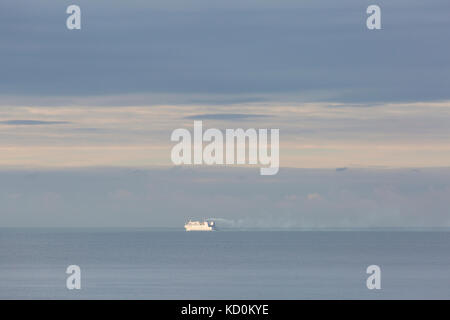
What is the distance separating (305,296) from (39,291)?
4252 cm

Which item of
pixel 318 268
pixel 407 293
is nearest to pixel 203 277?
pixel 318 268

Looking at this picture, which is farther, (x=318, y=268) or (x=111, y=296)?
(x=318, y=268)

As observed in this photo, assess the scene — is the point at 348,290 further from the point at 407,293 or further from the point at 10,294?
the point at 10,294

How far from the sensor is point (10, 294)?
453 feet

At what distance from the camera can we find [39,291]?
142m

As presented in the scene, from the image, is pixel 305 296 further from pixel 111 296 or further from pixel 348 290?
pixel 111 296

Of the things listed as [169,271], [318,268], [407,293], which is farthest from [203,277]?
[407,293]

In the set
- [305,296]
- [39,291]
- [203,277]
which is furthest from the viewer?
[203,277]

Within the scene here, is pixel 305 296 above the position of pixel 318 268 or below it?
below
